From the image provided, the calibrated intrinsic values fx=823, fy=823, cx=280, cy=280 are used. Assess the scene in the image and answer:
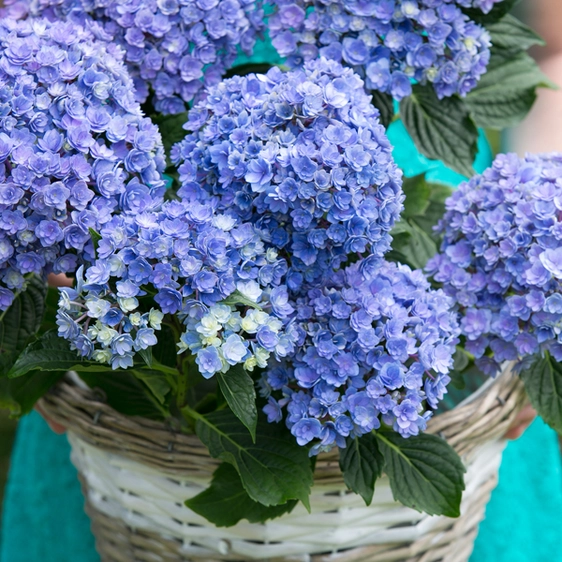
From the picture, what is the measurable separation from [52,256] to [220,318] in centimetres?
17

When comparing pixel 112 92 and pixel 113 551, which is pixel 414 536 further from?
pixel 112 92

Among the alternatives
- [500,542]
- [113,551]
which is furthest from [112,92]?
[500,542]

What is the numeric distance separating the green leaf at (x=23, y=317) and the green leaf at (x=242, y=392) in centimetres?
25

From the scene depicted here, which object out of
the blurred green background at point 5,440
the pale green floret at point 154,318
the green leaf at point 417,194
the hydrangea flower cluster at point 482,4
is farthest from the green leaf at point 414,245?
the blurred green background at point 5,440

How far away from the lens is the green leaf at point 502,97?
3.35ft

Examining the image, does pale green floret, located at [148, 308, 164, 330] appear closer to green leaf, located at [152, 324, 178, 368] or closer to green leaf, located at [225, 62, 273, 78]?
green leaf, located at [152, 324, 178, 368]

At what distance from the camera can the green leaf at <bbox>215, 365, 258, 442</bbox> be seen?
0.65 meters

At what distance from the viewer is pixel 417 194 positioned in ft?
3.40

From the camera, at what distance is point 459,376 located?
0.90 metres

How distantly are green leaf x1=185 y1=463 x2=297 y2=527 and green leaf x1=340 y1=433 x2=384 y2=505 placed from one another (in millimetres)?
73

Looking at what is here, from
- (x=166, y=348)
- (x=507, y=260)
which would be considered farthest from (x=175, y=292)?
(x=507, y=260)

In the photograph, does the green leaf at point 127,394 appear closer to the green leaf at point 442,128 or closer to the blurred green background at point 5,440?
the green leaf at point 442,128

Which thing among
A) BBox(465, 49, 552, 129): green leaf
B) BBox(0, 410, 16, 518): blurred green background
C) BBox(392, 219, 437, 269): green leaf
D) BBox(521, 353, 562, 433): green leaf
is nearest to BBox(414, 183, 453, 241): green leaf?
BBox(392, 219, 437, 269): green leaf

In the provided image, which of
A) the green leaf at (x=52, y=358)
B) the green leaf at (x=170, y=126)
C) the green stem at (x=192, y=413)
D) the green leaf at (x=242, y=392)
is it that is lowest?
the green stem at (x=192, y=413)
